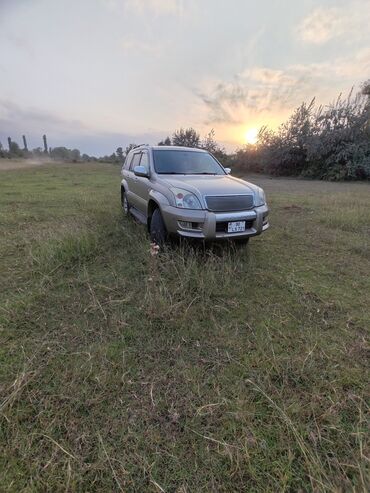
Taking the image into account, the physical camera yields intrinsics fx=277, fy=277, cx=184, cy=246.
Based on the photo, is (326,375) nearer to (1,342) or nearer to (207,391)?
(207,391)

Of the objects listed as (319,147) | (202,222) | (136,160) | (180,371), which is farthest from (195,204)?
(319,147)

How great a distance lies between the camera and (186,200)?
3516mm

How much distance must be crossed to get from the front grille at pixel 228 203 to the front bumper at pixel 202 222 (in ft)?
0.20

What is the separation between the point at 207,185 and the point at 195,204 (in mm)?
459

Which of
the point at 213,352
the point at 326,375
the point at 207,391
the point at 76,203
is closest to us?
the point at 207,391

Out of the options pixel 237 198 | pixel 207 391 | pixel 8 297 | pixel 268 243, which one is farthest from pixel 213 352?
pixel 268 243

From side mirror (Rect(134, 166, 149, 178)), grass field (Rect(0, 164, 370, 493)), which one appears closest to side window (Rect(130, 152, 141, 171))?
side mirror (Rect(134, 166, 149, 178))

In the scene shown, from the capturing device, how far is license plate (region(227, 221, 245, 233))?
351 cm

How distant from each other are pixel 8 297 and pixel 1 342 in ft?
2.59

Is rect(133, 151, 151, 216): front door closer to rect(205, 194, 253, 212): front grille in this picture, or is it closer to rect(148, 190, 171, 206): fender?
rect(148, 190, 171, 206): fender

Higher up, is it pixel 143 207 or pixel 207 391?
pixel 143 207

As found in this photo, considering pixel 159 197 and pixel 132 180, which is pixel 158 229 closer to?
pixel 159 197

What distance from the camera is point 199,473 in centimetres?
150

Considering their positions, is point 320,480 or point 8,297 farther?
point 8,297
